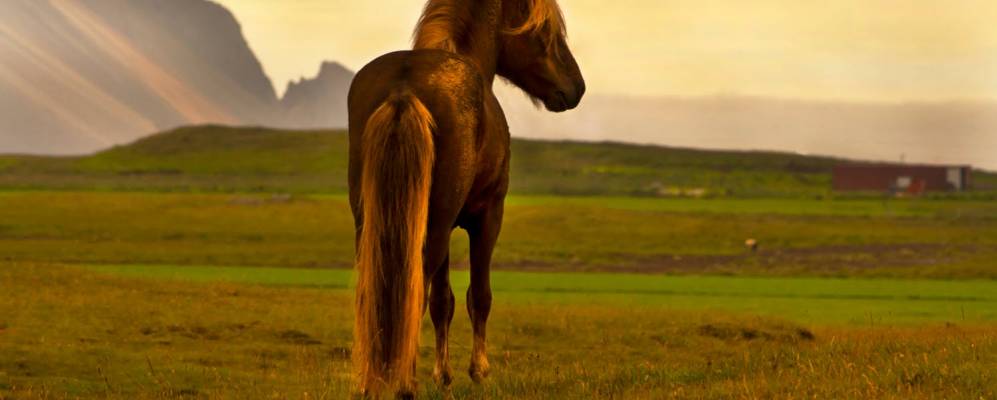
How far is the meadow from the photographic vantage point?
12523 mm

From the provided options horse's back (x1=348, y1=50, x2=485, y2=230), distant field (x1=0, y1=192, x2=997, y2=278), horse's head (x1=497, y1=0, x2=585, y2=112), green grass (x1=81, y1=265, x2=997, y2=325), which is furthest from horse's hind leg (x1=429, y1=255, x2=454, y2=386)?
distant field (x1=0, y1=192, x2=997, y2=278)

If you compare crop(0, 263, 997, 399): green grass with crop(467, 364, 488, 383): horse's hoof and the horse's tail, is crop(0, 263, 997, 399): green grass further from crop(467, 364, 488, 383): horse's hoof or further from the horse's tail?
the horse's tail

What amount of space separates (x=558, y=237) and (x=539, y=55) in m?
56.7

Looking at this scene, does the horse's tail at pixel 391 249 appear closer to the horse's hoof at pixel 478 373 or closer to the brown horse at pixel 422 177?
the brown horse at pixel 422 177

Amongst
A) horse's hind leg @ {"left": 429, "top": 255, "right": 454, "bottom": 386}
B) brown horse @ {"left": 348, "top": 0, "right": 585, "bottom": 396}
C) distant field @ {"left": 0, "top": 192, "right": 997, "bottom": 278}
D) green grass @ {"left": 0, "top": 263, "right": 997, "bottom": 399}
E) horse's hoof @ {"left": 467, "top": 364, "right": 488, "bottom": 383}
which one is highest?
brown horse @ {"left": 348, "top": 0, "right": 585, "bottom": 396}

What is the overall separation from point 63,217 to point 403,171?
74.1 metres

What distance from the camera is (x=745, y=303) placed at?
32.5 meters

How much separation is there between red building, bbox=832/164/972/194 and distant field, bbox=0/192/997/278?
257 feet

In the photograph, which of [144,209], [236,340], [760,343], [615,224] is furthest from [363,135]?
[144,209]

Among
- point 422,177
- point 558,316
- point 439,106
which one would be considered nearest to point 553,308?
point 558,316

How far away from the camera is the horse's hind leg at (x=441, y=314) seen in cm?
1138

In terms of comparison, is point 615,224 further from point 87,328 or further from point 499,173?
point 499,173

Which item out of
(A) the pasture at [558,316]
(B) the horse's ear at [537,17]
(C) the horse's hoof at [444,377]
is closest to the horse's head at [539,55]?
(B) the horse's ear at [537,17]

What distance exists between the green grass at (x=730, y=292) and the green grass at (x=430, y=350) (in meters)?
4.96
